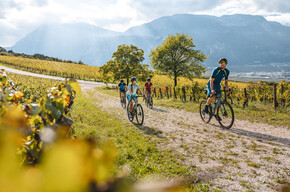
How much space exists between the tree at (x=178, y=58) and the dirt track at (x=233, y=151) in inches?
882

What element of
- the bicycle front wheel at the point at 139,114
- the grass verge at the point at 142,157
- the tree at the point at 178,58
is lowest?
the grass verge at the point at 142,157

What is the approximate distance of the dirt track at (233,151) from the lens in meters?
3.89

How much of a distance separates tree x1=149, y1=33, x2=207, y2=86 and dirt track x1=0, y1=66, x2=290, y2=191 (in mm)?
22392

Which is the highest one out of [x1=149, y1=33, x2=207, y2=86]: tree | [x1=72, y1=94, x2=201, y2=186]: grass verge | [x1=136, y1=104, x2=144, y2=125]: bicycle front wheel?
[x1=149, y1=33, x2=207, y2=86]: tree

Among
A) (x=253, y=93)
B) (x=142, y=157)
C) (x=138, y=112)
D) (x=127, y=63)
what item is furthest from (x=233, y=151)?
(x=127, y=63)

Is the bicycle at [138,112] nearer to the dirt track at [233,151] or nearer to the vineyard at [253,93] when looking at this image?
the dirt track at [233,151]

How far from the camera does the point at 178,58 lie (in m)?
31.1

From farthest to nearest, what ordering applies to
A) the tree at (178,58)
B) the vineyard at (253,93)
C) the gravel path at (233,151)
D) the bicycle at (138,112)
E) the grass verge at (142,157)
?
the tree at (178,58)
the vineyard at (253,93)
the bicycle at (138,112)
the grass verge at (142,157)
the gravel path at (233,151)

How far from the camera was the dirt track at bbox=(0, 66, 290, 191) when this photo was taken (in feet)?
12.7

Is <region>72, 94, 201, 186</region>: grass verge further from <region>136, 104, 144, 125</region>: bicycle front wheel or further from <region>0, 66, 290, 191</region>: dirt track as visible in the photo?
<region>136, 104, 144, 125</region>: bicycle front wheel

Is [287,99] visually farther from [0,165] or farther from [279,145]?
[0,165]

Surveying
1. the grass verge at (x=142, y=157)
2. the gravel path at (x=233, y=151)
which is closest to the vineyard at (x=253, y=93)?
the gravel path at (x=233, y=151)

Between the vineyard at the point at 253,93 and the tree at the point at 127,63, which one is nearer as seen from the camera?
the vineyard at the point at 253,93

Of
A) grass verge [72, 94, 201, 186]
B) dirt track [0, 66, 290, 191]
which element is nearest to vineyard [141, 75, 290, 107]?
dirt track [0, 66, 290, 191]
